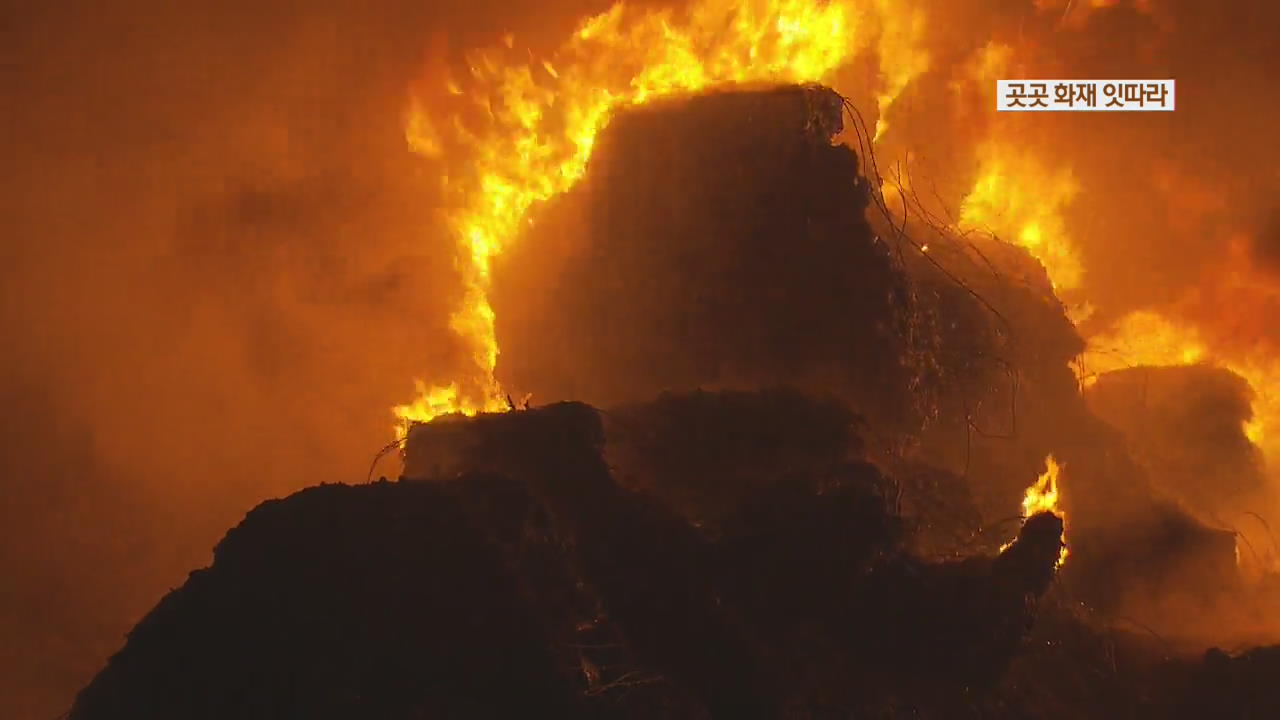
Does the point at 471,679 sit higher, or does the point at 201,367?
the point at 201,367

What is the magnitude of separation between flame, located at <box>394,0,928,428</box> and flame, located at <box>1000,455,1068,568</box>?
6213 mm

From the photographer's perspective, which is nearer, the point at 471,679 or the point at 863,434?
the point at 471,679

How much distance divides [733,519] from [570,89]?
7533 mm

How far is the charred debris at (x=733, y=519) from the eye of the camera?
586cm

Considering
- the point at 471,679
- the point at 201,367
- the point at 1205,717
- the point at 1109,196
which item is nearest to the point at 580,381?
the point at 471,679

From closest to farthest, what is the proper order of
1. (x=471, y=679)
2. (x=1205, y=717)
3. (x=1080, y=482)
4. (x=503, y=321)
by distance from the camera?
(x=471, y=679)
(x=1205, y=717)
(x=503, y=321)
(x=1080, y=482)

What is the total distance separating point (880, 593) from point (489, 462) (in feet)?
11.1

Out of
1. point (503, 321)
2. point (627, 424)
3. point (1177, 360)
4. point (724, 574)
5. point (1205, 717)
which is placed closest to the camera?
point (724, 574)

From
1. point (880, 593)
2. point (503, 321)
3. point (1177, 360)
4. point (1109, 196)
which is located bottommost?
point (880, 593)

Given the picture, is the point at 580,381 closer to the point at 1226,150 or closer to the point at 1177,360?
the point at 1177,360

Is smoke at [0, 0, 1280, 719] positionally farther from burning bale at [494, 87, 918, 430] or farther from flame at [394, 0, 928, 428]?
burning bale at [494, 87, 918, 430]

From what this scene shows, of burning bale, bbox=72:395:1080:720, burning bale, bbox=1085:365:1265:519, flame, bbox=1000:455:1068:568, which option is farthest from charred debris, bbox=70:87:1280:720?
burning bale, bbox=1085:365:1265:519

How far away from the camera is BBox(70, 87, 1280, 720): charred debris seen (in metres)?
5.86

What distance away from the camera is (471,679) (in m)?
5.80
